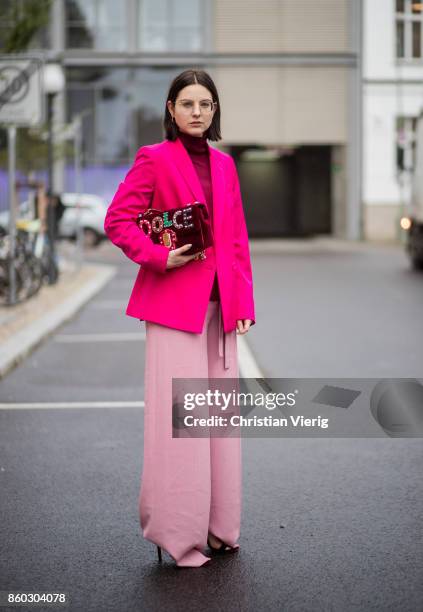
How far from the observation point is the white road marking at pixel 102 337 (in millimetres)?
11805

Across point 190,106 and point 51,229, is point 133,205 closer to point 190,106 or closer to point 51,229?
point 190,106

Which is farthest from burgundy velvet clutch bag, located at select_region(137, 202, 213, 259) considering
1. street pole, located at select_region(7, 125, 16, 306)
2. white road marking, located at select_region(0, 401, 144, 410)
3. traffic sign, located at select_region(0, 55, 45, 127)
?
street pole, located at select_region(7, 125, 16, 306)

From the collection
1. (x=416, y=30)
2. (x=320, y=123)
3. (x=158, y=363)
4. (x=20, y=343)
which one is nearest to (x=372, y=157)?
(x=320, y=123)

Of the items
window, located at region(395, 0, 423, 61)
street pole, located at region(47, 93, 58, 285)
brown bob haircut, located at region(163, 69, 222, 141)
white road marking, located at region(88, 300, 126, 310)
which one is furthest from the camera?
window, located at region(395, 0, 423, 61)

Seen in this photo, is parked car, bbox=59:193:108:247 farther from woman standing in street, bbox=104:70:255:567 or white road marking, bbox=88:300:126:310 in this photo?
woman standing in street, bbox=104:70:255:567

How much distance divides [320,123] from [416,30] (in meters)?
5.13

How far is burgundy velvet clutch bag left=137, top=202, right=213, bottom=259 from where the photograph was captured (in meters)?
3.76

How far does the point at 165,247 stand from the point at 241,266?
Result: 1.23ft

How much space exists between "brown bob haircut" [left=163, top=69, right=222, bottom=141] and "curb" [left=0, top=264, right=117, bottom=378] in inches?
212

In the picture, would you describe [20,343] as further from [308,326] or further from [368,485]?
[368,485]

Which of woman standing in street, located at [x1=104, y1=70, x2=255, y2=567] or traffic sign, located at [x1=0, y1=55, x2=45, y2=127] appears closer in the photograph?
woman standing in street, located at [x1=104, y1=70, x2=255, y2=567]

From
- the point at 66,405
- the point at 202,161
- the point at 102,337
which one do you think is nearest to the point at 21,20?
the point at 102,337

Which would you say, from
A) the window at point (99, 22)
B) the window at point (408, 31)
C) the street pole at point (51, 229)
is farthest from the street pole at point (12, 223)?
the window at point (408, 31)

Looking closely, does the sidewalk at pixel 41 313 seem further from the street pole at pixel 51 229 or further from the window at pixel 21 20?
the window at pixel 21 20
